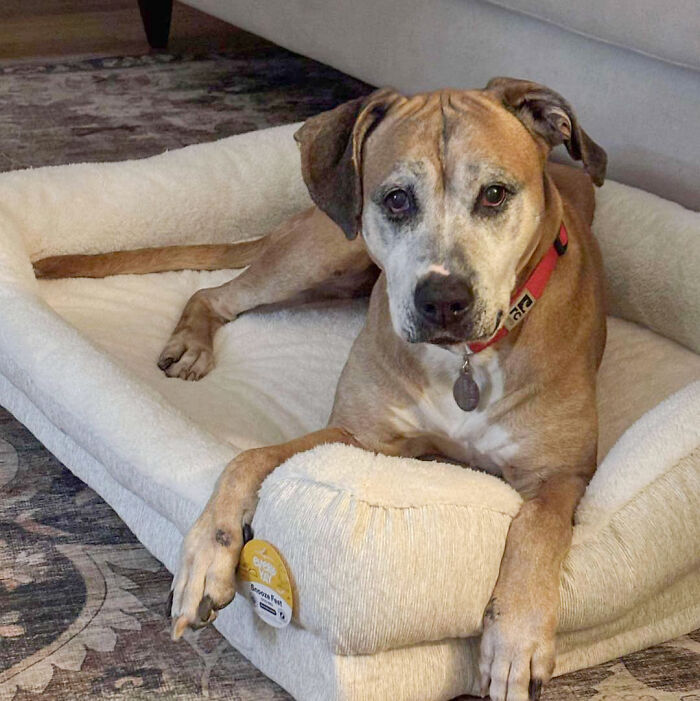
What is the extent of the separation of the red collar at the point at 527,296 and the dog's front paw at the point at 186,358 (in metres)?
0.77

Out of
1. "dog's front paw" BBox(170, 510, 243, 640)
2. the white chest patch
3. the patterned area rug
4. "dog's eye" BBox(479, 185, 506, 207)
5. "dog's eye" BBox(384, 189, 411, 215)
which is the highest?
"dog's eye" BBox(479, 185, 506, 207)

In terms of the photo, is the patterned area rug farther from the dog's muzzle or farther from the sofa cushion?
the sofa cushion

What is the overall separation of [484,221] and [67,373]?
83 centimetres

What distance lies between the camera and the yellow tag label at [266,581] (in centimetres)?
162

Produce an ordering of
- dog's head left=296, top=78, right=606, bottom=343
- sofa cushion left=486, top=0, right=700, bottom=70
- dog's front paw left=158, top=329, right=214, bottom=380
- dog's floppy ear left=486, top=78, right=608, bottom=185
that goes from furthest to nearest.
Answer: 1. sofa cushion left=486, top=0, right=700, bottom=70
2. dog's front paw left=158, top=329, right=214, bottom=380
3. dog's floppy ear left=486, top=78, right=608, bottom=185
4. dog's head left=296, top=78, right=606, bottom=343

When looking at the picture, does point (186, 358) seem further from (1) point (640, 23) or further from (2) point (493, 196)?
(1) point (640, 23)

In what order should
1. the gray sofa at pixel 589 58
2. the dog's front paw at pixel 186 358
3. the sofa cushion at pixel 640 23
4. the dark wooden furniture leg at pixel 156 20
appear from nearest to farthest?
the dog's front paw at pixel 186 358
the sofa cushion at pixel 640 23
the gray sofa at pixel 589 58
the dark wooden furniture leg at pixel 156 20

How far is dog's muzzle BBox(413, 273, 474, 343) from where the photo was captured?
1667mm

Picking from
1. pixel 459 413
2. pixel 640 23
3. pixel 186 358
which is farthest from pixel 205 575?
pixel 640 23

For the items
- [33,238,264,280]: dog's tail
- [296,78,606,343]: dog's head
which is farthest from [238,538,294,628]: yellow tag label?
[33,238,264,280]: dog's tail

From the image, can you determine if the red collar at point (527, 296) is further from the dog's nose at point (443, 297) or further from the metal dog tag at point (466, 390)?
the dog's nose at point (443, 297)

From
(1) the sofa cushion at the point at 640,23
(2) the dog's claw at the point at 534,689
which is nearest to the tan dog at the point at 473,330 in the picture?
(2) the dog's claw at the point at 534,689

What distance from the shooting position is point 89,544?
202 centimetres

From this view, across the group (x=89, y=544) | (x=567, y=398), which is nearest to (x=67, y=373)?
(x=89, y=544)
